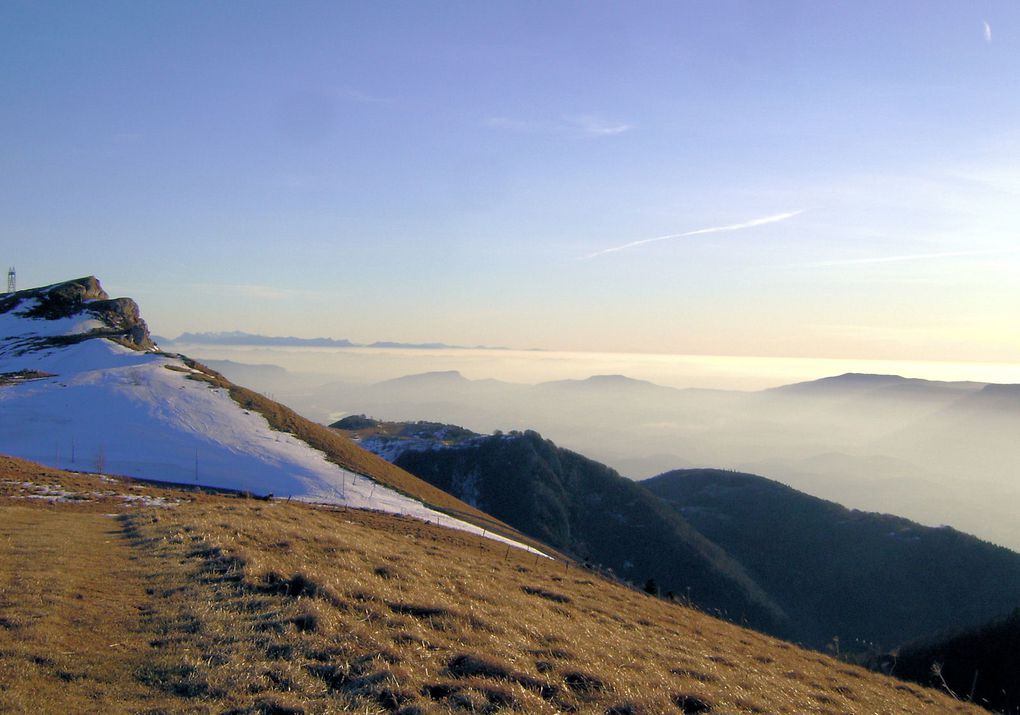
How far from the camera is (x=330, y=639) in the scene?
8742 millimetres

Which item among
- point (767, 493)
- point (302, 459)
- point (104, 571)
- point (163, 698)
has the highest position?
point (163, 698)

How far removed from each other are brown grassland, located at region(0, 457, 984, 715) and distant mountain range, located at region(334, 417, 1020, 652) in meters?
55.3

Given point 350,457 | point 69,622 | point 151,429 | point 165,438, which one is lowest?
point 350,457

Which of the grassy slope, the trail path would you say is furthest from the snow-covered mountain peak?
the trail path

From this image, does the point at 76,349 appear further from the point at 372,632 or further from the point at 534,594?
the point at 372,632

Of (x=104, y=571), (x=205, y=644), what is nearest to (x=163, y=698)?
(x=205, y=644)

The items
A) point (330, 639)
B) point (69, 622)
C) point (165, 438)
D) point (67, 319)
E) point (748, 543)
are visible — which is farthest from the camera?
point (748, 543)

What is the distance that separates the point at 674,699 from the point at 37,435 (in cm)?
4162

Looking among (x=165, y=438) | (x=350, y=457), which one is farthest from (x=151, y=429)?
(x=350, y=457)

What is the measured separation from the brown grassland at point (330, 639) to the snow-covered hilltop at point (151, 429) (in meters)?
17.3

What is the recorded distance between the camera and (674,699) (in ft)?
27.3

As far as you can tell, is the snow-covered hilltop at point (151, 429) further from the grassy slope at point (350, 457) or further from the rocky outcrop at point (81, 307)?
the rocky outcrop at point (81, 307)

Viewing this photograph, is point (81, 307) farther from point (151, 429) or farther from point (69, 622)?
point (69, 622)

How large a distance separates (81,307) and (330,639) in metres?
77.2
